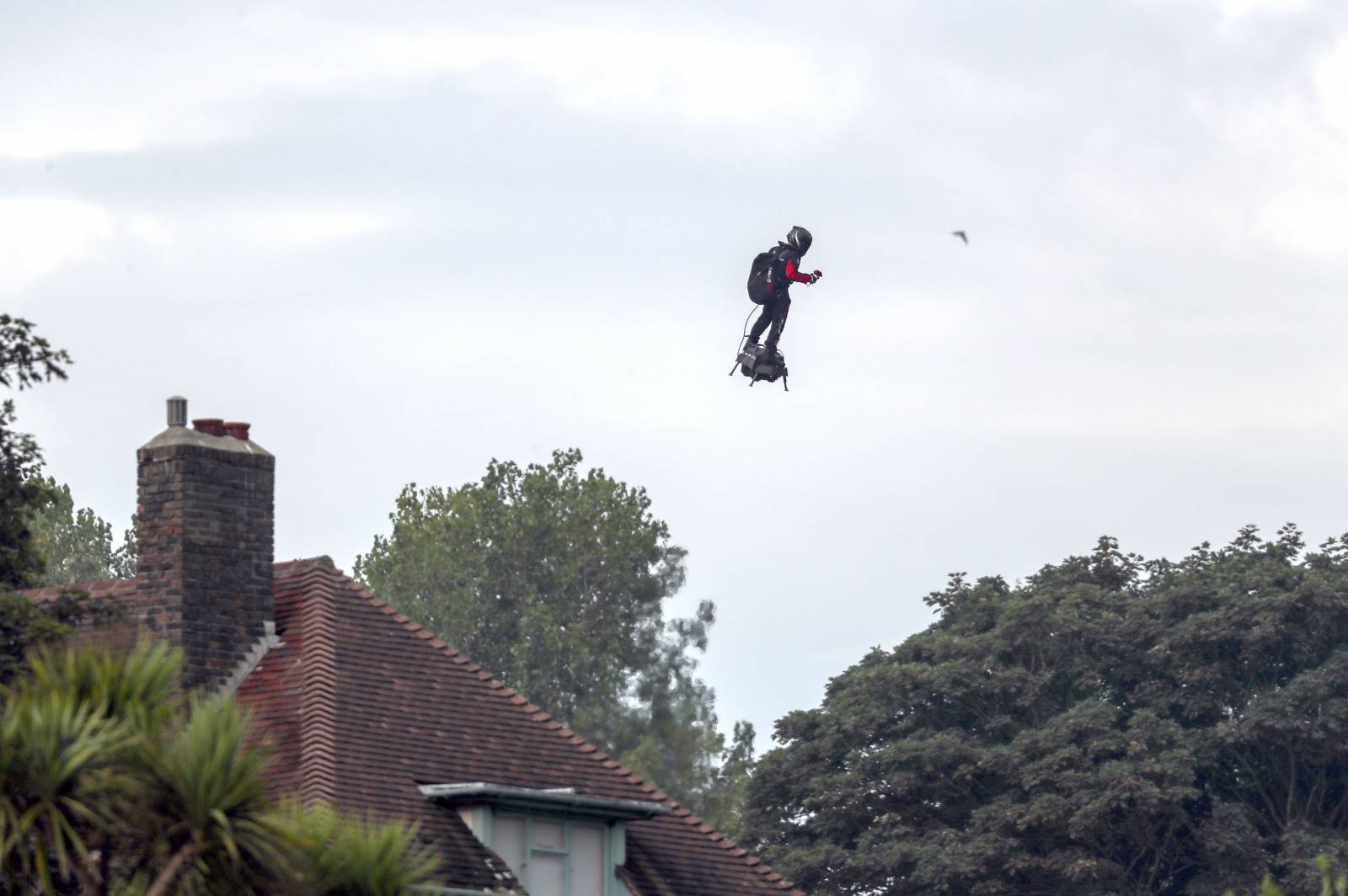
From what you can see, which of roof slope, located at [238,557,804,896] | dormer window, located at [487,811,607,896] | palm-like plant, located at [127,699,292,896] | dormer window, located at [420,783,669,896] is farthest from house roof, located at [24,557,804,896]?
palm-like plant, located at [127,699,292,896]

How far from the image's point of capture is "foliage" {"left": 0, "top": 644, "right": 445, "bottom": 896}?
17.2 metres

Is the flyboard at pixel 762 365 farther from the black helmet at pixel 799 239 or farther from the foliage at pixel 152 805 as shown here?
the foliage at pixel 152 805

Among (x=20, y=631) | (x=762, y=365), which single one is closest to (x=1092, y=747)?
(x=762, y=365)

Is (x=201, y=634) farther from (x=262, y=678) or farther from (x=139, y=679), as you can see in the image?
(x=139, y=679)

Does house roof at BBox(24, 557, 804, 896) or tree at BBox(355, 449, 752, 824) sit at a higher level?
tree at BBox(355, 449, 752, 824)

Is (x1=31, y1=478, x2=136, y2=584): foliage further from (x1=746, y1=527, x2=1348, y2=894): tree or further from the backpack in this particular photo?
the backpack

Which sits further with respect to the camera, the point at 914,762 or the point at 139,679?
the point at 914,762

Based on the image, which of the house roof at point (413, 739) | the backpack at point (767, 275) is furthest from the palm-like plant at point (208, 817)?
the backpack at point (767, 275)

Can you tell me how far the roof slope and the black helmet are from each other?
22.8ft

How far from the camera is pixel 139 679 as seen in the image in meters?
18.5

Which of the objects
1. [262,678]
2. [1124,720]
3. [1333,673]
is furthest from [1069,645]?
[262,678]

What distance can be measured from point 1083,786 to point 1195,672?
552 centimetres

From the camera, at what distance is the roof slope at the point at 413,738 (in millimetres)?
28672

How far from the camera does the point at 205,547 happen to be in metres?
29.2
